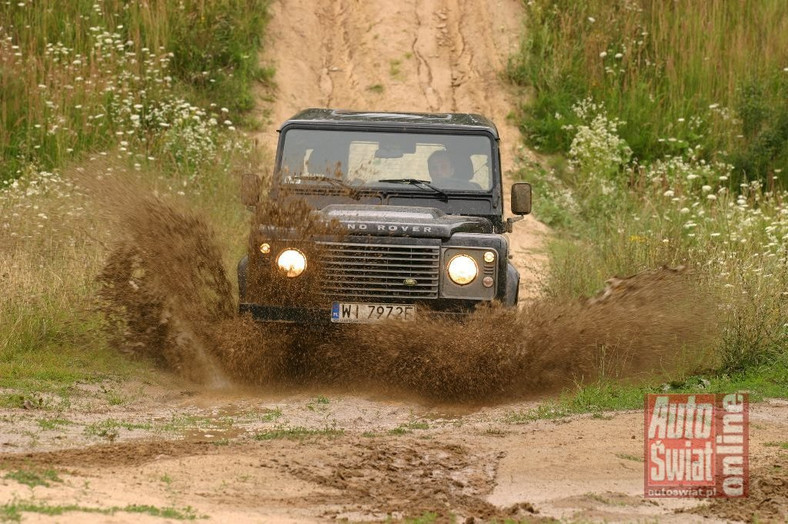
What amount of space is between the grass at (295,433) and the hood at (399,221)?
1507 millimetres

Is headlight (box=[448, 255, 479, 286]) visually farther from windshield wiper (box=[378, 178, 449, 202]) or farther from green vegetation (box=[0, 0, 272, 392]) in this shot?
green vegetation (box=[0, 0, 272, 392])

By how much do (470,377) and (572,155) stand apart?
990 centimetres

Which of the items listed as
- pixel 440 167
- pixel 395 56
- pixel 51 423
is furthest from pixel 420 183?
pixel 395 56

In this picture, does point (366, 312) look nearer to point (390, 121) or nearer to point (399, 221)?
point (399, 221)

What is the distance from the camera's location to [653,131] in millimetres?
17734

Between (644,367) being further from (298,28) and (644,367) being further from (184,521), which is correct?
(298,28)

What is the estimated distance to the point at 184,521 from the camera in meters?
4.52

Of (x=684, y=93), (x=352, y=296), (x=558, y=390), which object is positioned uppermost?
(x=684, y=93)

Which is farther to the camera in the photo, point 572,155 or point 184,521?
point 572,155

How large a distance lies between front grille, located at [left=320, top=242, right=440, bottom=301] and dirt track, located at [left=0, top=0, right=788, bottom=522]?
2.24 feet

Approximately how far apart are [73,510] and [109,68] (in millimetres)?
12546

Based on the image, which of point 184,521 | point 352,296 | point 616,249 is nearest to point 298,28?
point 616,249

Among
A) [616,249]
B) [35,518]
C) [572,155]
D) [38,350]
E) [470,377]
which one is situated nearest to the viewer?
[35,518]

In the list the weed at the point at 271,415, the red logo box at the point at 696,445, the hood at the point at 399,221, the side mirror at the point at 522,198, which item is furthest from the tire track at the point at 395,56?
the weed at the point at 271,415
